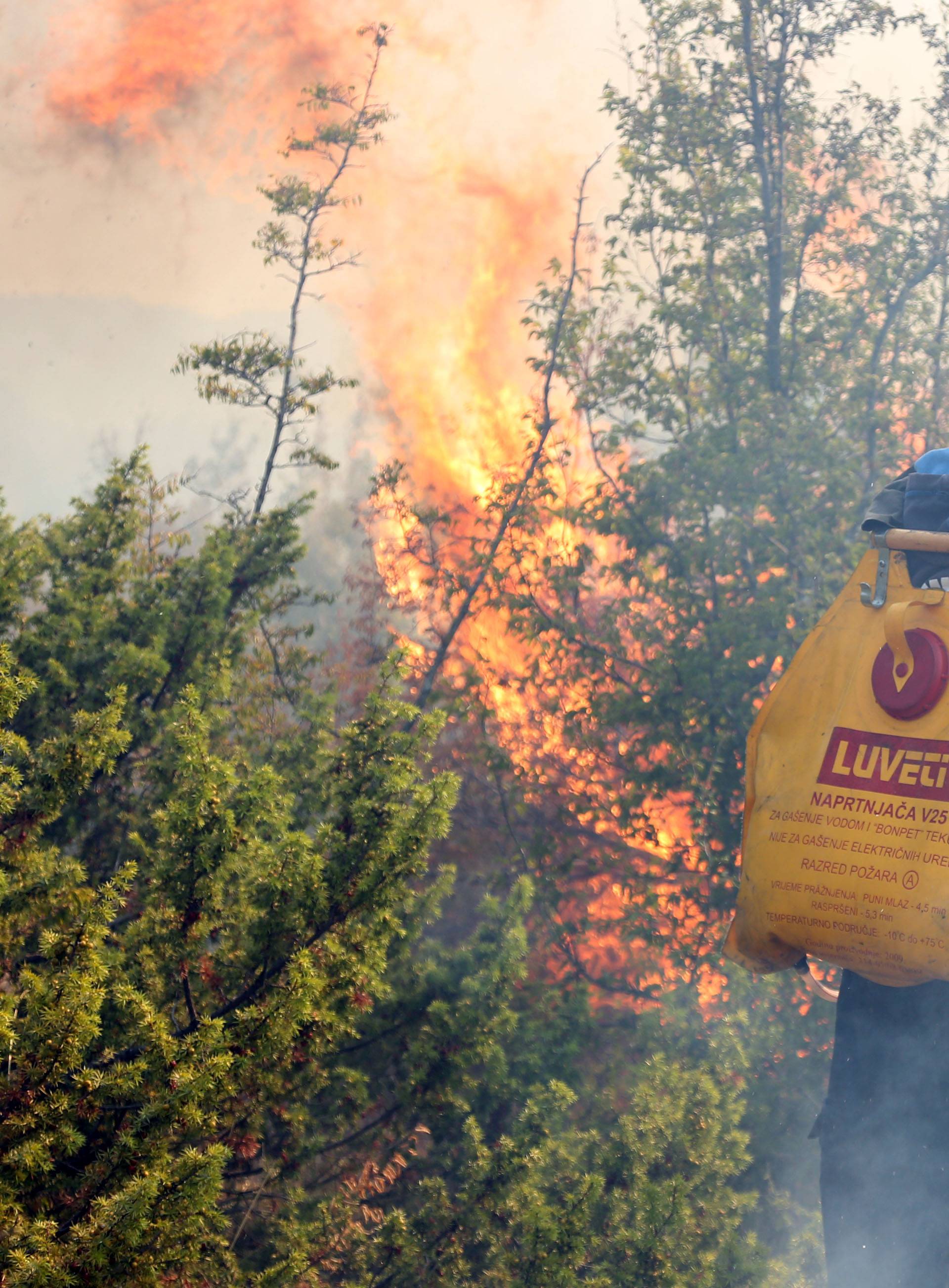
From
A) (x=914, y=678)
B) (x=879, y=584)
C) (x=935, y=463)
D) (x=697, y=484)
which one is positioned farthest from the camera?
(x=697, y=484)

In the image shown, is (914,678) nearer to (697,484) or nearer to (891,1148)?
(891,1148)

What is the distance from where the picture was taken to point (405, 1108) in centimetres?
472

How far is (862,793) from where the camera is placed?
288cm

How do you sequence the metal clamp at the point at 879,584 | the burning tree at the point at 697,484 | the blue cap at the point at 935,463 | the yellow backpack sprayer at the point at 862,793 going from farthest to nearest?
the burning tree at the point at 697,484 < the blue cap at the point at 935,463 < the metal clamp at the point at 879,584 < the yellow backpack sprayer at the point at 862,793

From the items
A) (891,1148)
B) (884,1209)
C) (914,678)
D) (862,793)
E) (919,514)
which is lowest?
(884,1209)

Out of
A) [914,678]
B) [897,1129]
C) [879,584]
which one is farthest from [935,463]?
[897,1129]

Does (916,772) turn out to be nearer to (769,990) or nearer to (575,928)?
(769,990)

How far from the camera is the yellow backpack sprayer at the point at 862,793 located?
9.01ft

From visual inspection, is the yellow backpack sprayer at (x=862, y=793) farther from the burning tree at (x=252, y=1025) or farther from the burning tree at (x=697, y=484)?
the burning tree at (x=697, y=484)

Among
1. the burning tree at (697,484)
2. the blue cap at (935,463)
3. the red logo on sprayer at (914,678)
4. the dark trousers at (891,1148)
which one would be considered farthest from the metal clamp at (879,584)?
the burning tree at (697,484)

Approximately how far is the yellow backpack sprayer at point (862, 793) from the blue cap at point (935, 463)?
Answer: 0.88 ft

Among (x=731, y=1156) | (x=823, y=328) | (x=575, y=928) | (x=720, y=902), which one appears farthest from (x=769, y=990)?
(x=823, y=328)

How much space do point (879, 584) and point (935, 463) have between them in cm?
41

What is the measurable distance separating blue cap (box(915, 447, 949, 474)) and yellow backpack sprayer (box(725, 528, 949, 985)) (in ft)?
0.88
